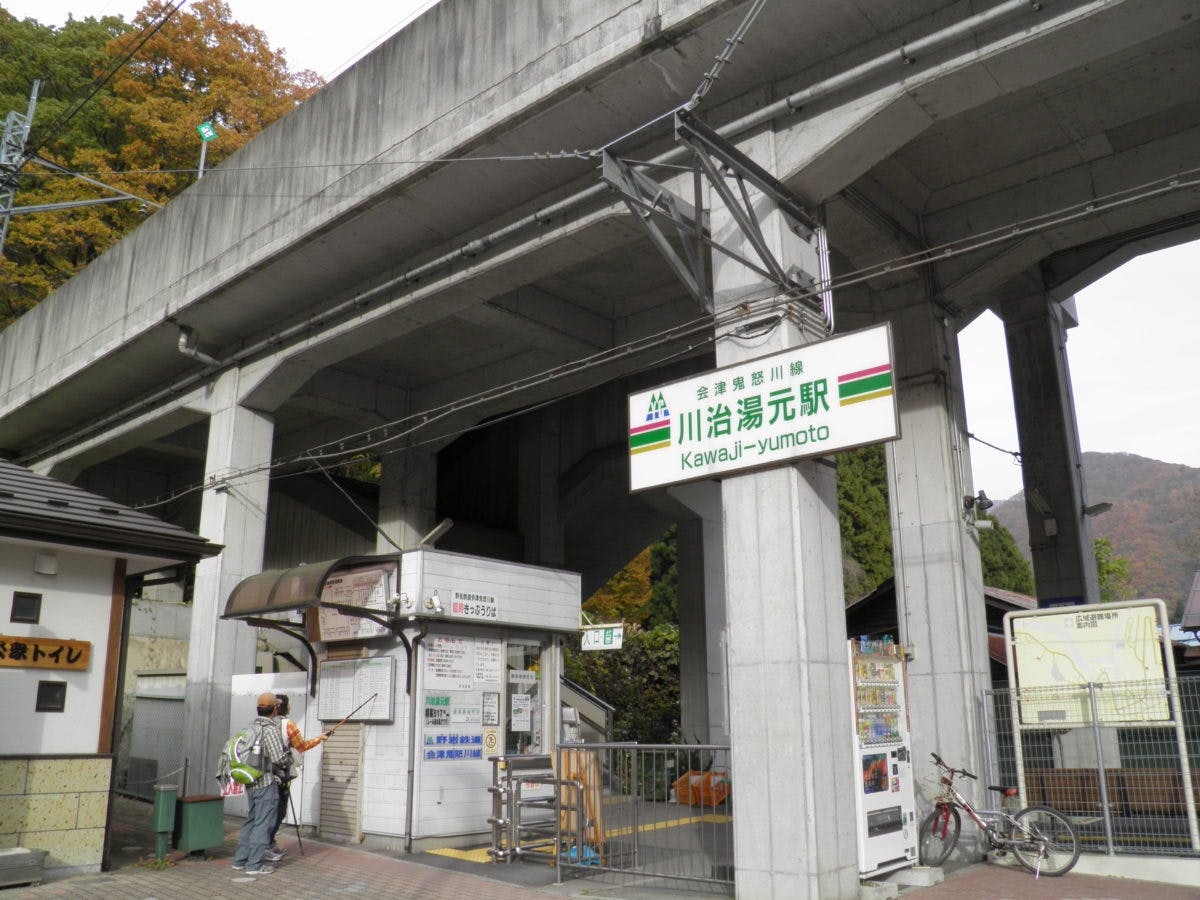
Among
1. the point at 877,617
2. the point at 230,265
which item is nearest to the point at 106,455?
the point at 230,265

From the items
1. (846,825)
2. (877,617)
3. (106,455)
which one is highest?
(106,455)

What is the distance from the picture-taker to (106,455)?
23.5m

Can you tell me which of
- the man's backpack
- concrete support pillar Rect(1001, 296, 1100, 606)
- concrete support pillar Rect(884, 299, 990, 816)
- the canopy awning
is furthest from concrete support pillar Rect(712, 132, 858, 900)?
concrete support pillar Rect(1001, 296, 1100, 606)

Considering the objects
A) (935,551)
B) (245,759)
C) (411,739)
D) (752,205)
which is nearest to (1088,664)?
(935,551)

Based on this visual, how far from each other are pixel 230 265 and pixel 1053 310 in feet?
49.6

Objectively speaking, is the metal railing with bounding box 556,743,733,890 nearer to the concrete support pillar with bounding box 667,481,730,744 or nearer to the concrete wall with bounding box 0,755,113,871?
the concrete wall with bounding box 0,755,113,871

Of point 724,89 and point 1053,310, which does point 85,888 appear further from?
point 1053,310

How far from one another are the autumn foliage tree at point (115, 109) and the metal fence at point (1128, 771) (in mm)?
27044

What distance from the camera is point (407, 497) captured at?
862 inches

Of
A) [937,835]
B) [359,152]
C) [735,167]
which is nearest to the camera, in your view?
[735,167]

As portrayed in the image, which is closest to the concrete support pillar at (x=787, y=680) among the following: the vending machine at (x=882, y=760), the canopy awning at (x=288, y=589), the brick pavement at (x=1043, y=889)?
the vending machine at (x=882, y=760)

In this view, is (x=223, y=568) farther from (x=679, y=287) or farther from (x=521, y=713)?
(x=679, y=287)

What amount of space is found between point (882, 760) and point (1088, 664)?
10.9ft

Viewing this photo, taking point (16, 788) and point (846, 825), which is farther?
point (16, 788)
